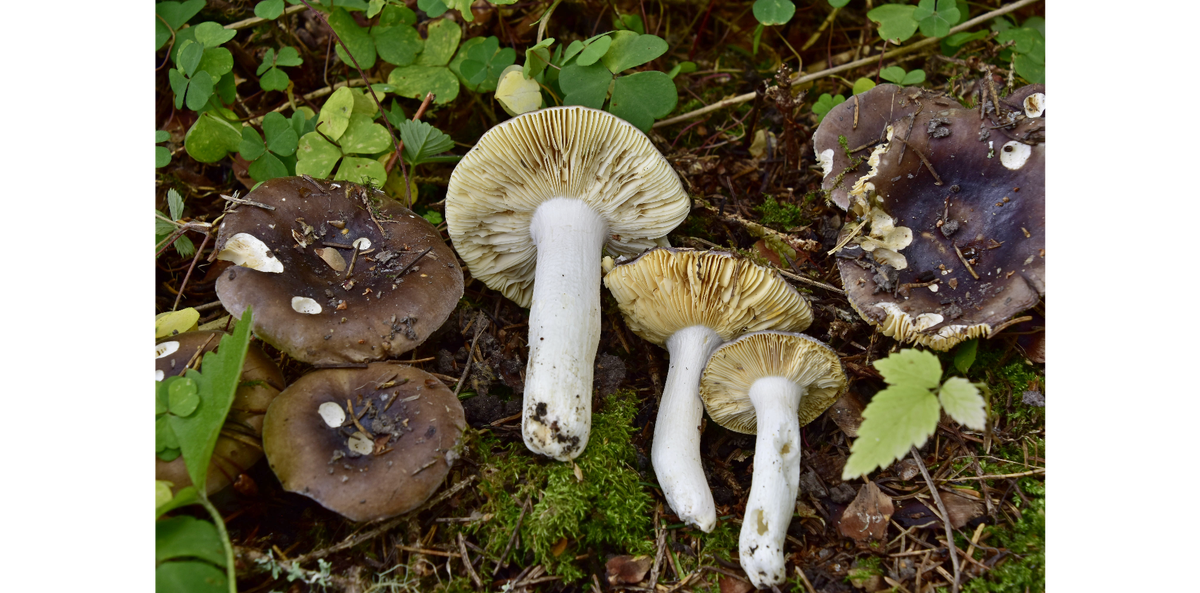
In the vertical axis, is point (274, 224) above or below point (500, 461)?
above

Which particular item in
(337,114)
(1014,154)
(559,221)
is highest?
(337,114)

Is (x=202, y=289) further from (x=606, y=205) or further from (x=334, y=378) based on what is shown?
(x=606, y=205)

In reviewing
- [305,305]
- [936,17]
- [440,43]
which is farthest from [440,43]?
[936,17]

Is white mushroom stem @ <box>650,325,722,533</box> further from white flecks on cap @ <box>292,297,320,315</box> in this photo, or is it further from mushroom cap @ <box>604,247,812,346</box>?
white flecks on cap @ <box>292,297,320,315</box>

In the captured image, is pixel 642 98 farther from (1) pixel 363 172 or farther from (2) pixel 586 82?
(1) pixel 363 172

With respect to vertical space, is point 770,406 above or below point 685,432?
above

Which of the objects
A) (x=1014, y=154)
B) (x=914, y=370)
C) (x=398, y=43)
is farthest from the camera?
(x=398, y=43)
